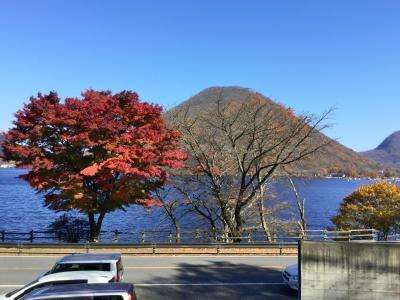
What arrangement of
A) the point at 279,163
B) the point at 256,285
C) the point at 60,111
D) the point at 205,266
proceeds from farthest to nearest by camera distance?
the point at 279,163 → the point at 60,111 → the point at 205,266 → the point at 256,285

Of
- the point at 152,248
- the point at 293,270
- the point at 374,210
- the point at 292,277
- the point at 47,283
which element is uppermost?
the point at 374,210

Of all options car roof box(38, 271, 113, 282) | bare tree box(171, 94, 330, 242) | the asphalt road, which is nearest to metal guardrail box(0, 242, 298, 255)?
the asphalt road

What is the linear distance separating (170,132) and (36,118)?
7.37m

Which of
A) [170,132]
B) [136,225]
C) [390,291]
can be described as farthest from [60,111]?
[136,225]

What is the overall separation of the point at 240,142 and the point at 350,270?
53.8ft

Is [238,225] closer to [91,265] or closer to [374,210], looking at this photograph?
[91,265]

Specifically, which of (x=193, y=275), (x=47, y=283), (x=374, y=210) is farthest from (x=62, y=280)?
(x=374, y=210)

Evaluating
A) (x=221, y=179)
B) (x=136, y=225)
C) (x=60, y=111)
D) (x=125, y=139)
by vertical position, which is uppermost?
(x=60, y=111)

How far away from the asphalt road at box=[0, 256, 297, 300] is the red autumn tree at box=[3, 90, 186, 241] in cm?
358

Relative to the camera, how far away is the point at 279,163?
26.7 m

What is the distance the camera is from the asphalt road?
14845 millimetres

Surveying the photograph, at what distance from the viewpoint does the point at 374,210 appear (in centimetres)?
4353

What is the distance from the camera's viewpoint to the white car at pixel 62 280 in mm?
11500

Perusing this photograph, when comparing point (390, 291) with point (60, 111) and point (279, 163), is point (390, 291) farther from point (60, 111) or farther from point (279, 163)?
point (60, 111)
